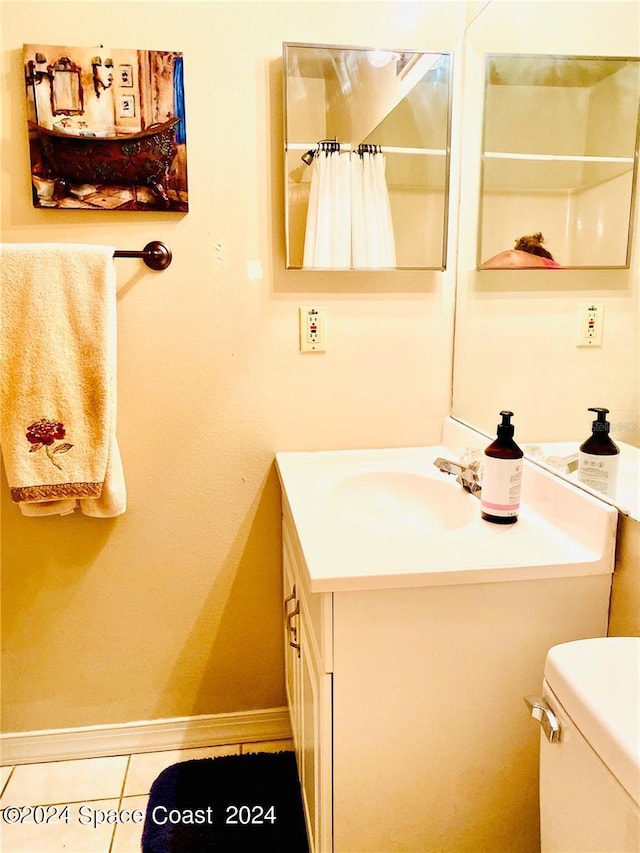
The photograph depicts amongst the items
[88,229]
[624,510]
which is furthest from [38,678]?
[624,510]

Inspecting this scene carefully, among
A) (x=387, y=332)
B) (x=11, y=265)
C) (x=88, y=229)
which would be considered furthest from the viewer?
(x=387, y=332)

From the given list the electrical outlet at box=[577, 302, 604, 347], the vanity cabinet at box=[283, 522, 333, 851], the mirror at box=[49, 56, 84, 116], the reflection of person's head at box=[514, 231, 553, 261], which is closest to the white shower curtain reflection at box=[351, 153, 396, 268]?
the reflection of person's head at box=[514, 231, 553, 261]

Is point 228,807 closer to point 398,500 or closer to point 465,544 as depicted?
point 398,500

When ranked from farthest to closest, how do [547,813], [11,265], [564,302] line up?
[11,265] < [564,302] < [547,813]

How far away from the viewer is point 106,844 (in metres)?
1.31

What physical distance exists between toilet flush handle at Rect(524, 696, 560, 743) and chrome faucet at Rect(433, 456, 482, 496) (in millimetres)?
521

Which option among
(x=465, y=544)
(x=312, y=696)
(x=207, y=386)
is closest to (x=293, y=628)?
(x=312, y=696)

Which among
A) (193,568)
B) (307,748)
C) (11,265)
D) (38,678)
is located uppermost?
(11,265)

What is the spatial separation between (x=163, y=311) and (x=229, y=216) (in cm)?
29

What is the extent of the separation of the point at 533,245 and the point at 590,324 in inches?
11.1

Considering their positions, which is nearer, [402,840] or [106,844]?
[402,840]

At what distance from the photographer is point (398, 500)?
53.9 inches

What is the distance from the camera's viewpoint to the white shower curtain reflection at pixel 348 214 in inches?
53.4

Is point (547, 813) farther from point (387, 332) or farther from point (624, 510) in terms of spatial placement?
point (387, 332)
